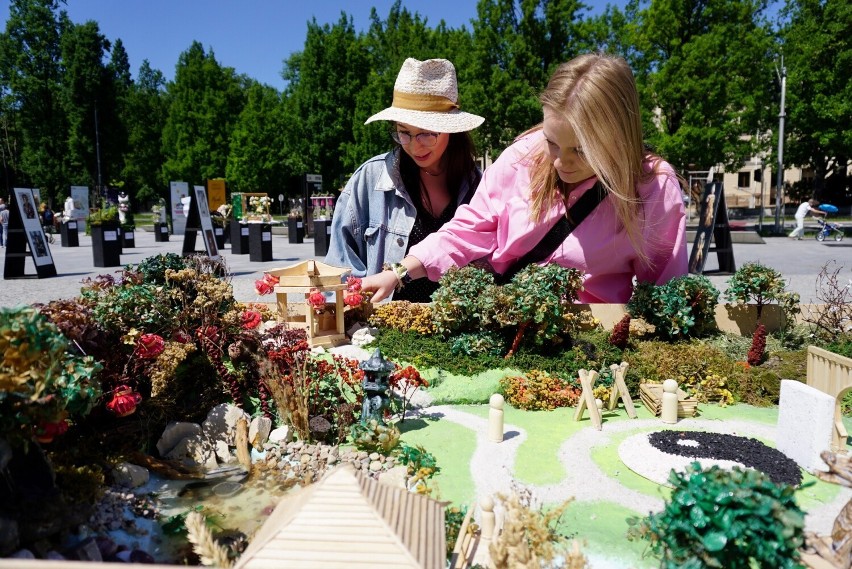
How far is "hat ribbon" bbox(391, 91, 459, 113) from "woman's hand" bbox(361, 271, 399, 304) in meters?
1.14

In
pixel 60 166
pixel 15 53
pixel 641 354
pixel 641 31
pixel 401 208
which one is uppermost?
pixel 15 53

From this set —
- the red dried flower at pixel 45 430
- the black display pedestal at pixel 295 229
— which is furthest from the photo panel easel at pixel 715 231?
the black display pedestal at pixel 295 229

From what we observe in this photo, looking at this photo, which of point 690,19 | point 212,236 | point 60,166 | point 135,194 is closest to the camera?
point 212,236

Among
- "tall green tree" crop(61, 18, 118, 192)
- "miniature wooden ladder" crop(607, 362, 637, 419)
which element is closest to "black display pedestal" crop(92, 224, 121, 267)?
"miniature wooden ladder" crop(607, 362, 637, 419)

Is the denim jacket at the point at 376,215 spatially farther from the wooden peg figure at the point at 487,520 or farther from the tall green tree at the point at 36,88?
the tall green tree at the point at 36,88

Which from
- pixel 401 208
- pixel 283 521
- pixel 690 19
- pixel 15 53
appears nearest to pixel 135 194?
pixel 15 53

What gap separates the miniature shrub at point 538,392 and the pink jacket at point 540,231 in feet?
2.88

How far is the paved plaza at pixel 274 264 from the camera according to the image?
11086 millimetres

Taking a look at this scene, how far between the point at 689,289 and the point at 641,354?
59cm

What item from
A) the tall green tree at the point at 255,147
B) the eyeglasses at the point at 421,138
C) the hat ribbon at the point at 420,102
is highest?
the tall green tree at the point at 255,147

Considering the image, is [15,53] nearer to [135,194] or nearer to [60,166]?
[60,166]

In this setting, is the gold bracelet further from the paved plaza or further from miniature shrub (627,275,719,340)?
the paved plaza

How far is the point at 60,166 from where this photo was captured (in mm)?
40969

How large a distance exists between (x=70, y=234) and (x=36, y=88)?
23.6m
